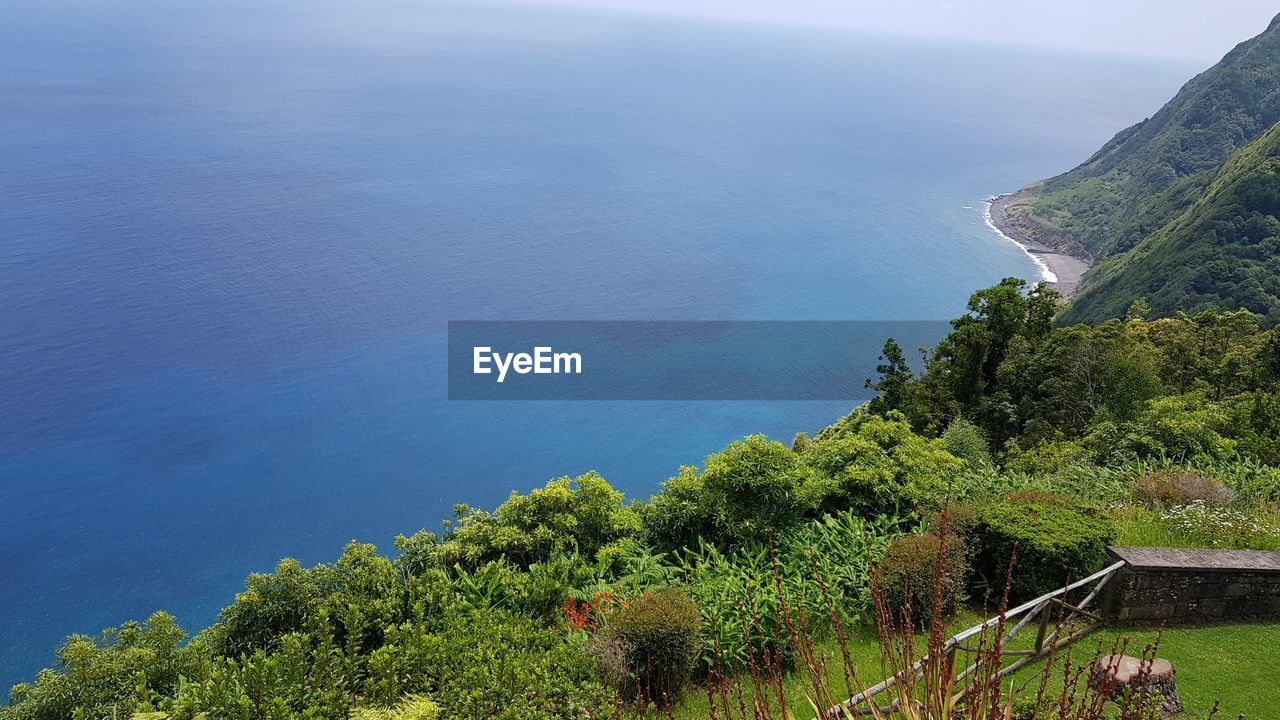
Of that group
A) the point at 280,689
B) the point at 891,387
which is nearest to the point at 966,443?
the point at 891,387

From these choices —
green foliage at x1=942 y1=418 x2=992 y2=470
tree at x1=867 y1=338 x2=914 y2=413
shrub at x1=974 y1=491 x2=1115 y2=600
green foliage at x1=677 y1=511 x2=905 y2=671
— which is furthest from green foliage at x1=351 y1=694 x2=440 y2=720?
tree at x1=867 y1=338 x2=914 y2=413

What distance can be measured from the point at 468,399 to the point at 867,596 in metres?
39.5

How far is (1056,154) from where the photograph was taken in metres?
119

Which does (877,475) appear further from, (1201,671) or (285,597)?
(285,597)

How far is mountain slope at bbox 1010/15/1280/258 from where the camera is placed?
69.7 m

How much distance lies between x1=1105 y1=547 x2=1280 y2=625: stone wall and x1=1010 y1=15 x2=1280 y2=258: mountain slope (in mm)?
66952

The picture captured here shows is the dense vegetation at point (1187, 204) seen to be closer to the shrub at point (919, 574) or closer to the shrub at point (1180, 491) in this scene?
the shrub at point (1180, 491)

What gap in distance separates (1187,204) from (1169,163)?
55.2ft

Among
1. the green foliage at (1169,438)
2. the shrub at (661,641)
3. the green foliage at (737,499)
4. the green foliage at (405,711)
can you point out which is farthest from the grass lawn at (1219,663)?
the green foliage at (1169,438)

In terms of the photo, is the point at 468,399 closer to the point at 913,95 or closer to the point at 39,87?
the point at 39,87

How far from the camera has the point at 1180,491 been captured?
1009 centimetres

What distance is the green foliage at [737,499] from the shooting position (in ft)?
35.8

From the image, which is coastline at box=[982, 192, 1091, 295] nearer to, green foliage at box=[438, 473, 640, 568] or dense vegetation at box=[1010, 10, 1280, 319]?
dense vegetation at box=[1010, 10, 1280, 319]

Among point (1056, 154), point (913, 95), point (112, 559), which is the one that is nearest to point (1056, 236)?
point (1056, 154)
